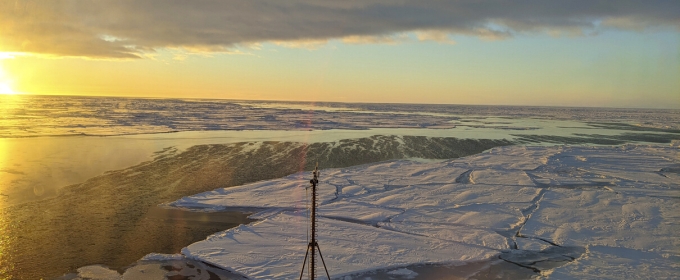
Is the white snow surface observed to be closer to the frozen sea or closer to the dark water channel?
the frozen sea

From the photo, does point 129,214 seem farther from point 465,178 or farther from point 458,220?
point 465,178

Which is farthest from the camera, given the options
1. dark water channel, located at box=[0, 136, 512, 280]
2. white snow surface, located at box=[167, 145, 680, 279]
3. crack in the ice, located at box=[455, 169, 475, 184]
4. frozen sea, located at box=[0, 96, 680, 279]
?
crack in the ice, located at box=[455, 169, 475, 184]

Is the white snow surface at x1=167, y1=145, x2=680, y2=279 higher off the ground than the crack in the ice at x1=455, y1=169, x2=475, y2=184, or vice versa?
the crack in the ice at x1=455, y1=169, x2=475, y2=184

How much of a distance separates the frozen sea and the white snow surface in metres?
0.07

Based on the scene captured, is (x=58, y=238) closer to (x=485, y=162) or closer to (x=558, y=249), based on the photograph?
(x=558, y=249)

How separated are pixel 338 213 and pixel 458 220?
4497 millimetres

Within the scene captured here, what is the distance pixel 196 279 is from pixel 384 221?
280 inches

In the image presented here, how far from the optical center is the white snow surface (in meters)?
12.1

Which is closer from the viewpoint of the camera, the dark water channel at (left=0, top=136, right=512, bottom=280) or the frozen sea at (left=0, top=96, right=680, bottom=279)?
the frozen sea at (left=0, top=96, right=680, bottom=279)

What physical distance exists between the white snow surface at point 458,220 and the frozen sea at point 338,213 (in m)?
0.07

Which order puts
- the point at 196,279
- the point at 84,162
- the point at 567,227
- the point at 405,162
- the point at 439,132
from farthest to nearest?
1. the point at 439,132
2. the point at 405,162
3. the point at 84,162
4. the point at 567,227
5. the point at 196,279

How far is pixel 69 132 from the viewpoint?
38438mm

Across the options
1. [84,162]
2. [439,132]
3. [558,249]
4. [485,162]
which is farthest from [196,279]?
[439,132]

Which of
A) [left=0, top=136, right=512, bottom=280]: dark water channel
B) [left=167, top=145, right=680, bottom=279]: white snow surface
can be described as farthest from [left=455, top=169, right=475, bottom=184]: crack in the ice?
[left=0, top=136, right=512, bottom=280]: dark water channel
